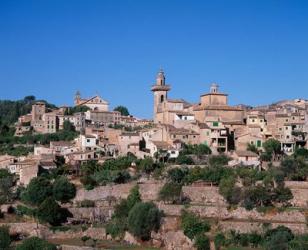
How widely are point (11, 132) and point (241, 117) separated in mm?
21303

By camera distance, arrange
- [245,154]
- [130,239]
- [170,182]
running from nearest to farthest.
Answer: [130,239], [170,182], [245,154]

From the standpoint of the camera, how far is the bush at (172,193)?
4119cm

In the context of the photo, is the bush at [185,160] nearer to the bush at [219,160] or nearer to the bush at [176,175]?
the bush at [219,160]

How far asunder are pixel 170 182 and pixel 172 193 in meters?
1.28

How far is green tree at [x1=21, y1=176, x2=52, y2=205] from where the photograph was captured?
42.5 meters

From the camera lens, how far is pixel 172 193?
41.2m

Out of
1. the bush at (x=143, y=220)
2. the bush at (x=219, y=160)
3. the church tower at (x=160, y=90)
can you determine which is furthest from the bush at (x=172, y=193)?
the church tower at (x=160, y=90)

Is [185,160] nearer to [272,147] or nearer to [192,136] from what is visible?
[192,136]

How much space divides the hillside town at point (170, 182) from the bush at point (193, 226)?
0.07 m

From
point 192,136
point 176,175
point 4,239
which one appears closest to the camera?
point 4,239

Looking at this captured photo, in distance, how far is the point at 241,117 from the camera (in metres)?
55.3

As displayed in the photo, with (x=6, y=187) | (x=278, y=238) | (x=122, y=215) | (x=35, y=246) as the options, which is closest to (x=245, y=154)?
(x=122, y=215)

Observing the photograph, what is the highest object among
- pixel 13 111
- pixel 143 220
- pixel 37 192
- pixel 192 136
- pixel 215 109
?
pixel 13 111

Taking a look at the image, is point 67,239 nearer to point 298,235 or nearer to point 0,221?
point 0,221
